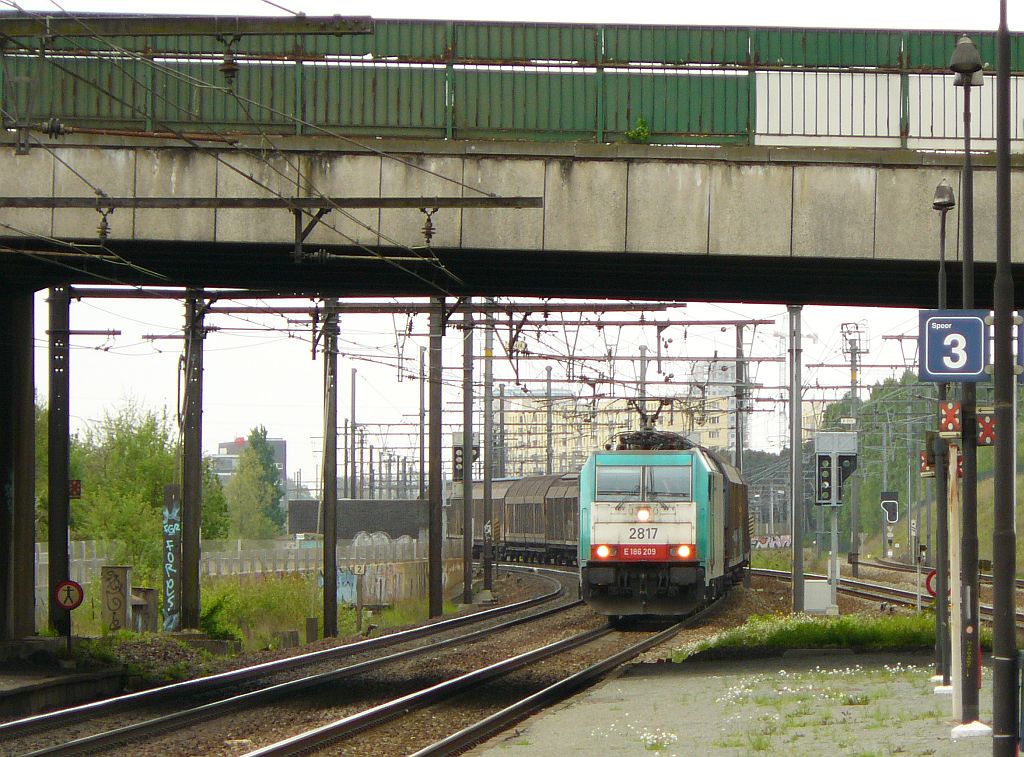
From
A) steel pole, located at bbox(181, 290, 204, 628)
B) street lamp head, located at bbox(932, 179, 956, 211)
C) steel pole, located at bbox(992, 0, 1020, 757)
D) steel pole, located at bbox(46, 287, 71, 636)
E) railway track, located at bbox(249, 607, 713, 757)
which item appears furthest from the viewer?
steel pole, located at bbox(181, 290, 204, 628)

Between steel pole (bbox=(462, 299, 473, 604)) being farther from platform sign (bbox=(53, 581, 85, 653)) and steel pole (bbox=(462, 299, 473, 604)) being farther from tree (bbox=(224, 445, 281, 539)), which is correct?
tree (bbox=(224, 445, 281, 539))

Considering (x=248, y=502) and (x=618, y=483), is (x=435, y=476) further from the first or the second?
(x=248, y=502)

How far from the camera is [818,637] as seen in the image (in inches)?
888

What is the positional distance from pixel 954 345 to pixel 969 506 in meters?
1.86

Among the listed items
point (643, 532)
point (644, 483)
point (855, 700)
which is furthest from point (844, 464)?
point (855, 700)

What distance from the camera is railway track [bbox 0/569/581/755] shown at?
14898mm

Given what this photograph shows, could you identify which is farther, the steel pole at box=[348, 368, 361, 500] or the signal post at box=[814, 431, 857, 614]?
the steel pole at box=[348, 368, 361, 500]

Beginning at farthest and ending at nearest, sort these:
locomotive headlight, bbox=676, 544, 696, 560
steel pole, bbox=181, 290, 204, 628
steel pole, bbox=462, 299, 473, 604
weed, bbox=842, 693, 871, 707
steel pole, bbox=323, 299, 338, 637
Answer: steel pole, bbox=462, 299, 473, 604, steel pole, bbox=323, 299, 338, 637, locomotive headlight, bbox=676, 544, 696, 560, steel pole, bbox=181, 290, 204, 628, weed, bbox=842, 693, 871, 707

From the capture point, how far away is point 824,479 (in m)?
27.2

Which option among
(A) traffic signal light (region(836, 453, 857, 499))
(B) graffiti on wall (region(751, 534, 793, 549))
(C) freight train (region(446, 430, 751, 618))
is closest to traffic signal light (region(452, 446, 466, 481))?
(C) freight train (region(446, 430, 751, 618))

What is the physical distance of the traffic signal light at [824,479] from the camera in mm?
27016

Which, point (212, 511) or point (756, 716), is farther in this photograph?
point (212, 511)

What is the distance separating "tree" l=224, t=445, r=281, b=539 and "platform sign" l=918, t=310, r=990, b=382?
10156cm

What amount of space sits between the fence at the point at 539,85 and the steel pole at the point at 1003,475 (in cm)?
638
